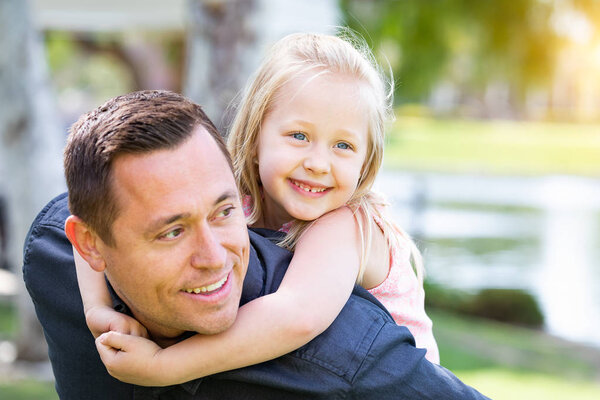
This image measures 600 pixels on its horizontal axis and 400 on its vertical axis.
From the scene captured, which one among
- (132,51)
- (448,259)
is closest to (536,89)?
(448,259)

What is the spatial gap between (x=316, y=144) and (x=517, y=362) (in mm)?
6218

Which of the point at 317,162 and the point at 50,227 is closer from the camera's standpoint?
the point at 50,227

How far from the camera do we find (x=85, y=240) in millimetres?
1675

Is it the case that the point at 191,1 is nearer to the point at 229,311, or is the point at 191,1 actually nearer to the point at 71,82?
the point at 229,311

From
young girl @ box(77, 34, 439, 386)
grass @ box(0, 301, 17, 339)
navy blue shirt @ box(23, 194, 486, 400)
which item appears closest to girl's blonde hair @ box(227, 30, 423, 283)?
young girl @ box(77, 34, 439, 386)

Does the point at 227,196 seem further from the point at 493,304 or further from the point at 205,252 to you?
the point at 493,304

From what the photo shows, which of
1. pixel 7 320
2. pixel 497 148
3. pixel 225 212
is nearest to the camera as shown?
pixel 225 212

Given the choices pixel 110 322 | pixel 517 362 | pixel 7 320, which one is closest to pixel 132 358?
pixel 110 322

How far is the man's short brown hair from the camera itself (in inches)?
61.2

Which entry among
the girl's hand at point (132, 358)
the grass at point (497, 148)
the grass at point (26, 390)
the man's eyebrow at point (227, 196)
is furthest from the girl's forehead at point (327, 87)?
the grass at point (497, 148)

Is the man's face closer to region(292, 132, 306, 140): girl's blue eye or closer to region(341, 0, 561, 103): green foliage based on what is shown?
region(292, 132, 306, 140): girl's blue eye

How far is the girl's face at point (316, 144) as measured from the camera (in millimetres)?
2117

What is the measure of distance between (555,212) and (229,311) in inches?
854

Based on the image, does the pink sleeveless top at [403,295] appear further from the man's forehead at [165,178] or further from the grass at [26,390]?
the grass at [26,390]
